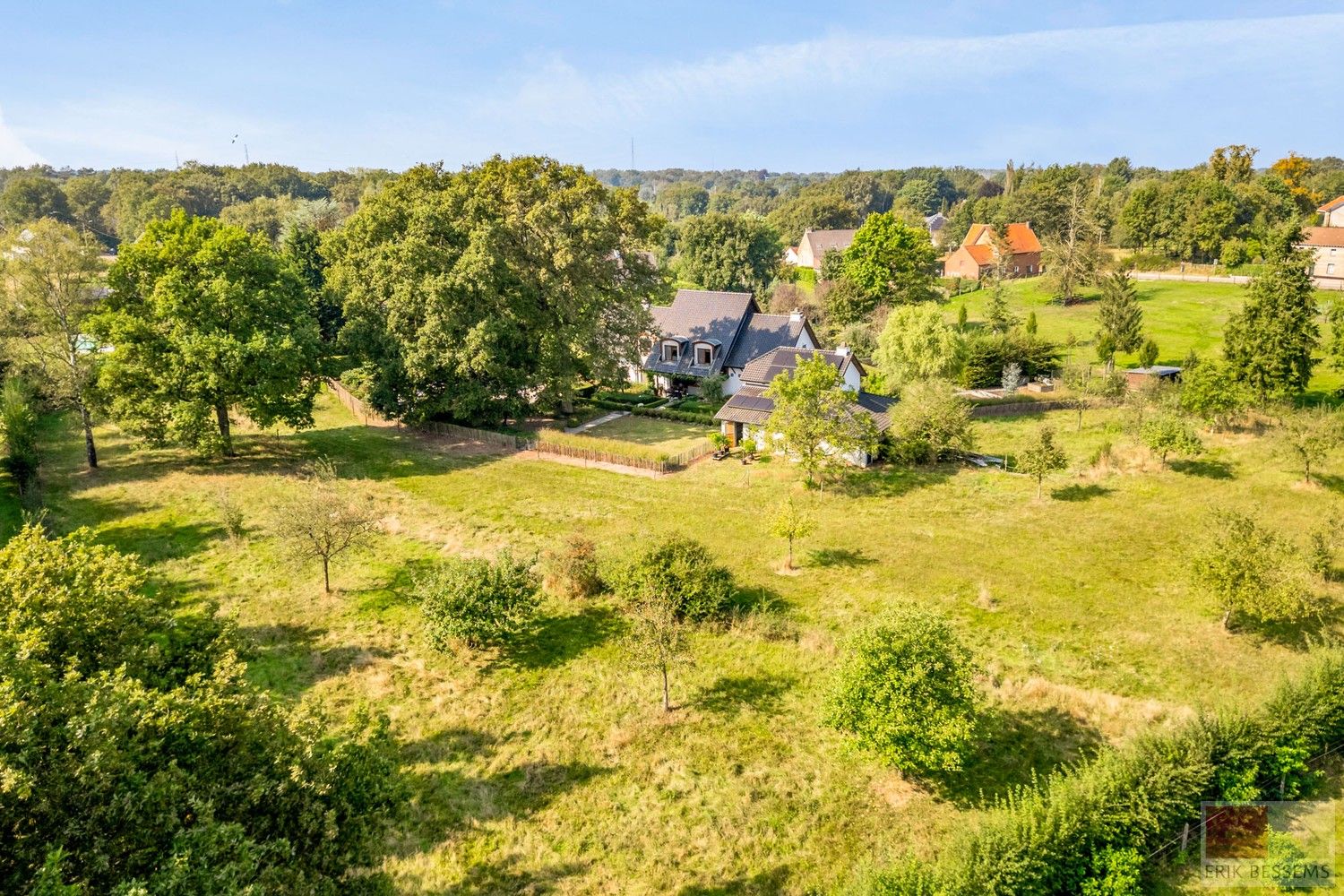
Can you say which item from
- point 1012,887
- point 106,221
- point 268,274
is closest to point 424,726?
point 1012,887

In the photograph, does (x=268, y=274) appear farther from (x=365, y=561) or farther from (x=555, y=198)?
(x=365, y=561)

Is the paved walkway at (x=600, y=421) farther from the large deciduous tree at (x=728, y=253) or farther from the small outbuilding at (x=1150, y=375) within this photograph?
the large deciduous tree at (x=728, y=253)

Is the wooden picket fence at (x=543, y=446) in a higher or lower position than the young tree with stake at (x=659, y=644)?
higher

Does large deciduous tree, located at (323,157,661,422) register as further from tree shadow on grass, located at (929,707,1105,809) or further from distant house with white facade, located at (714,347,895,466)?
tree shadow on grass, located at (929,707,1105,809)

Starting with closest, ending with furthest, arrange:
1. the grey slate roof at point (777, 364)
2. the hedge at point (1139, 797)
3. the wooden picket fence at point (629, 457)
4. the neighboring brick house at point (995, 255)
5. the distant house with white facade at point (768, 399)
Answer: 1. the hedge at point (1139, 797)
2. the wooden picket fence at point (629, 457)
3. the distant house with white facade at point (768, 399)
4. the grey slate roof at point (777, 364)
5. the neighboring brick house at point (995, 255)

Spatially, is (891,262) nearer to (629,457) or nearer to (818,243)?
(629,457)

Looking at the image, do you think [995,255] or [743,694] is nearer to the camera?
[743,694]

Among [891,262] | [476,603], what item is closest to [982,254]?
[891,262]

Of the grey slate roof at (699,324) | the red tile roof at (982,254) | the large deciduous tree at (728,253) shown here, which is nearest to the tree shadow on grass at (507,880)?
the grey slate roof at (699,324)
